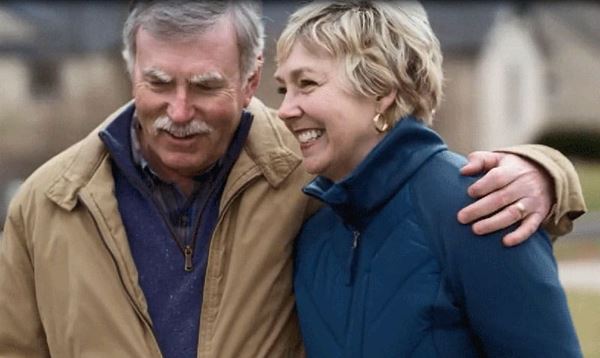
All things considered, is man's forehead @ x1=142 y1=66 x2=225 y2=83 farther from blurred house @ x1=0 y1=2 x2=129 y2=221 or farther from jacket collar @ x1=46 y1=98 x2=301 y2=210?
blurred house @ x1=0 y1=2 x2=129 y2=221

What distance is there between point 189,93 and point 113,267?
0.52m

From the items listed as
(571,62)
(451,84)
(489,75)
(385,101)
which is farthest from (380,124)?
(571,62)

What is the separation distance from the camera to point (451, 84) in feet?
89.8

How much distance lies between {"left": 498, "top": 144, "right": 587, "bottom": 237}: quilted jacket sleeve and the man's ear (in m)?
0.75

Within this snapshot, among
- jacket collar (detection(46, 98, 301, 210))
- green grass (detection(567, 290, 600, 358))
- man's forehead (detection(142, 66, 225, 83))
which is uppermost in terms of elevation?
man's forehead (detection(142, 66, 225, 83))

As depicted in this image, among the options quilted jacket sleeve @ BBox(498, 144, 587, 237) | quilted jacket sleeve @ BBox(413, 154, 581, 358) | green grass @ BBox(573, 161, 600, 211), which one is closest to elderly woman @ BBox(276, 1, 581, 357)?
quilted jacket sleeve @ BBox(413, 154, 581, 358)

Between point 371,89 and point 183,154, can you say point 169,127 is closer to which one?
point 183,154

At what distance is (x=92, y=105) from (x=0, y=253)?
2467cm

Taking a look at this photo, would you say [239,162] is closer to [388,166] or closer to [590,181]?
[388,166]

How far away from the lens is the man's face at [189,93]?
11.0 feet

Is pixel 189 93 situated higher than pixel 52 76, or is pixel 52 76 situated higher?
pixel 189 93

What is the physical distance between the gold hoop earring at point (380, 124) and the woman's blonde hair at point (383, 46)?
1cm

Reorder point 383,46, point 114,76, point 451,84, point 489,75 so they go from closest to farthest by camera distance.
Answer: point 383,46
point 451,84
point 114,76
point 489,75

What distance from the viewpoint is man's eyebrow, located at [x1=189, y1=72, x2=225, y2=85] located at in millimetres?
3363
